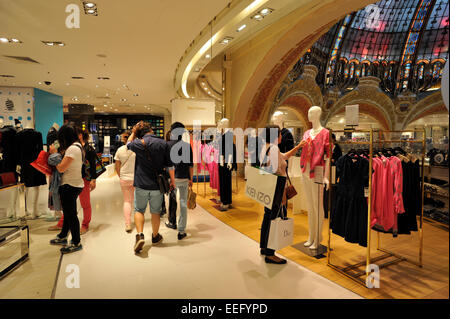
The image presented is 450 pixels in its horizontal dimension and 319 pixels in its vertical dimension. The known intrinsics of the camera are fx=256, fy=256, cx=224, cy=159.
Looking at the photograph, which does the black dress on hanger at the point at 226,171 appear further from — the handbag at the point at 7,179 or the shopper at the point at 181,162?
the handbag at the point at 7,179

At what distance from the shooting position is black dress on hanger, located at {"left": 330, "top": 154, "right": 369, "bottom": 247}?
2574 mm

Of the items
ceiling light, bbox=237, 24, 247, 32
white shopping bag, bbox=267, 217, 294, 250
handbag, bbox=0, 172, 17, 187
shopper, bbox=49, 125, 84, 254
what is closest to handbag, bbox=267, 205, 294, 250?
white shopping bag, bbox=267, 217, 294, 250

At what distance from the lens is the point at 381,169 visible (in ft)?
8.51

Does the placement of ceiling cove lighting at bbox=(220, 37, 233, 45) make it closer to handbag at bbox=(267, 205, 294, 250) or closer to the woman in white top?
the woman in white top

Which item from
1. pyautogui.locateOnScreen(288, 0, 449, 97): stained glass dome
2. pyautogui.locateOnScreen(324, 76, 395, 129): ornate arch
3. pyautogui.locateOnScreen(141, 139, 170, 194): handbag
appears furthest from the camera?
pyautogui.locateOnScreen(324, 76, 395, 129): ornate arch

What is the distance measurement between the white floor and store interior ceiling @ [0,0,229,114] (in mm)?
3501

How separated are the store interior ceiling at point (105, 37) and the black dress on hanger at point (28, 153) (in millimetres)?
2004

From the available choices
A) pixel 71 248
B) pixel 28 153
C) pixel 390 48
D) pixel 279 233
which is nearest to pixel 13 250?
pixel 71 248

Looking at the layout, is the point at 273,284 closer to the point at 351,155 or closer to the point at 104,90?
the point at 351,155

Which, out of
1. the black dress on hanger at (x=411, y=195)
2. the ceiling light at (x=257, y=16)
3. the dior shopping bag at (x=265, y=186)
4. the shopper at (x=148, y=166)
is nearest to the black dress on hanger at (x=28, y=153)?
the shopper at (x=148, y=166)

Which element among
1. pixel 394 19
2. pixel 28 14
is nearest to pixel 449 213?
pixel 28 14
